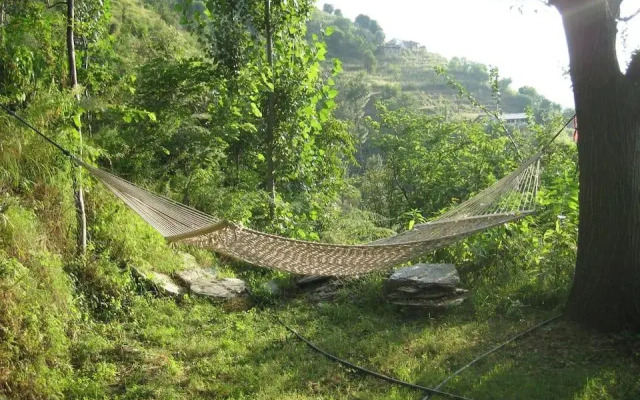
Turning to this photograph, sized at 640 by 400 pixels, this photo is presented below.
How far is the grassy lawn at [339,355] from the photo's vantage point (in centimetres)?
242

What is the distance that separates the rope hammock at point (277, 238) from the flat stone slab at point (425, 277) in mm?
590

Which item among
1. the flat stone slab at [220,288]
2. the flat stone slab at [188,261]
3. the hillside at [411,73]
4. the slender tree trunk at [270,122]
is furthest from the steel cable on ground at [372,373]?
the hillside at [411,73]

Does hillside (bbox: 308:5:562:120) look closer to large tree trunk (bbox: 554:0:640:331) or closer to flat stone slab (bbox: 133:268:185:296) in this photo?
flat stone slab (bbox: 133:268:185:296)

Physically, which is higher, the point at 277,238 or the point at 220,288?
the point at 277,238

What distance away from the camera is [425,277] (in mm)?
3531

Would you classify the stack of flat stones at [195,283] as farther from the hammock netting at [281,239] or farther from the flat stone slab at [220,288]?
the hammock netting at [281,239]

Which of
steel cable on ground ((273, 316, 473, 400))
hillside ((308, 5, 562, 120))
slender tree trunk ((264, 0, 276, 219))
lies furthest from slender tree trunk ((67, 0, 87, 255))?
hillside ((308, 5, 562, 120))

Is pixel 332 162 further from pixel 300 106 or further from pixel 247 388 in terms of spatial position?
pixel 247 388

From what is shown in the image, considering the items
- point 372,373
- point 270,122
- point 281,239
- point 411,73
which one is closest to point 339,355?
point 372,373

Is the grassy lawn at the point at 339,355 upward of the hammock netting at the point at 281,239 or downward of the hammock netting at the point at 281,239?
downward

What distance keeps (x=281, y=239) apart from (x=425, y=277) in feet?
4.92

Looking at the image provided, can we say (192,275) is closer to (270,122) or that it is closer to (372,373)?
(270,122)

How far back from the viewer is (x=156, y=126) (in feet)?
15.1

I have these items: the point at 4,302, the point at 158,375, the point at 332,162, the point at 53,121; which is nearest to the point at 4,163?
the point at 53,121
